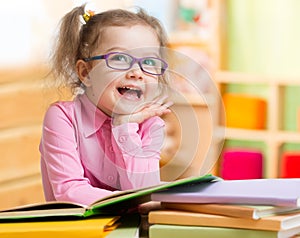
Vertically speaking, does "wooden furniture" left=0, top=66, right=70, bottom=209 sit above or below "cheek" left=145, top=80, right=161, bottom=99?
below

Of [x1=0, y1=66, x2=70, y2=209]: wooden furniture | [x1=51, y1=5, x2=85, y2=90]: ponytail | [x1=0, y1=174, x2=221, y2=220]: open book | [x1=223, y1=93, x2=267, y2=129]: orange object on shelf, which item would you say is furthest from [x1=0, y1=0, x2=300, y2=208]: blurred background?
[x1=0, y1=174, x2=221, y2=220]: open book

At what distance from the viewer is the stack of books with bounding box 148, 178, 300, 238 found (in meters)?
0.73

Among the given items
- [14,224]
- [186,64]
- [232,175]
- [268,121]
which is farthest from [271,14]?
[14,224]

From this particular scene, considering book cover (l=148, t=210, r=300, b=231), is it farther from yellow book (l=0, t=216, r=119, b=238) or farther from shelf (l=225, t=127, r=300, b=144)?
shelf (l=225, t=127, r=300, b=144)

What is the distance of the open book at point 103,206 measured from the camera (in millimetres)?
761

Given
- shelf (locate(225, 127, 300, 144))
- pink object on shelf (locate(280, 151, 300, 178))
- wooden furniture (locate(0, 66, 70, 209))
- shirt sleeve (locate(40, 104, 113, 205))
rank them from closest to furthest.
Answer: shirt sleeve (locate(40, 104, 113, 205)) → wooden furniture (locate(0, 66, 70, 209)) → pink object on shelf (locate(280, 151, 300, 178)) → shelf (locate(225, 127, 300, 144))

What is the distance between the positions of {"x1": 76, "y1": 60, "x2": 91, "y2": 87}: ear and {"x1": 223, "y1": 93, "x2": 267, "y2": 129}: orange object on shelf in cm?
248

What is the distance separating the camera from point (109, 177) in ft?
3.01

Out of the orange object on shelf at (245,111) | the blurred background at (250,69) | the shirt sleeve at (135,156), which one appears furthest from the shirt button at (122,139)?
the orange object on shelf at (245,111)

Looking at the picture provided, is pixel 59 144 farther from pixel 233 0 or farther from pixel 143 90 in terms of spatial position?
pixel 233 0

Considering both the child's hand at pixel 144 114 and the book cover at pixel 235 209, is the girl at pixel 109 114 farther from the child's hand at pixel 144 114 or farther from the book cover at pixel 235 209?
the book cover at pixel 235 209

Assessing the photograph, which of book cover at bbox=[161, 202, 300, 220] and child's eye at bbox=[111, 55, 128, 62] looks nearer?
book cover at bbox=[161, 202, 300, 220]

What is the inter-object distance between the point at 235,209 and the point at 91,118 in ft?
0.87

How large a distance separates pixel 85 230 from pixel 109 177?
18 cm
